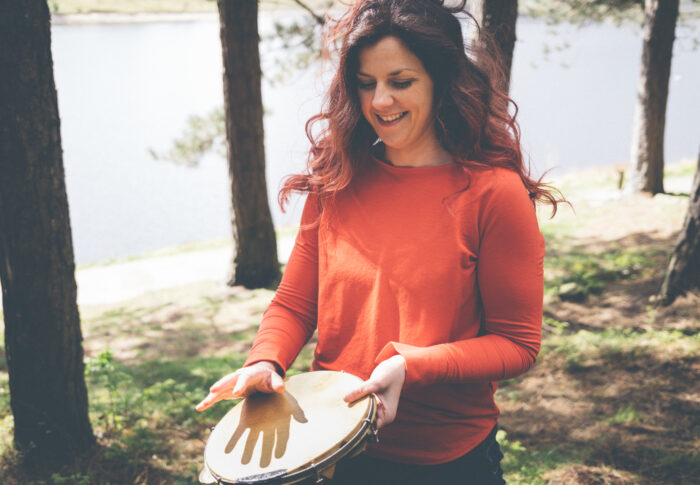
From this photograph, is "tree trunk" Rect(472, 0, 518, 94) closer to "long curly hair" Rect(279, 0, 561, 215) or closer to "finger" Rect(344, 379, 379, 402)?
"long curly hair" Rect(279, 0, 561, 215)

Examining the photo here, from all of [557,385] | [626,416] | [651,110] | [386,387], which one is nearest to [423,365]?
[386,387]

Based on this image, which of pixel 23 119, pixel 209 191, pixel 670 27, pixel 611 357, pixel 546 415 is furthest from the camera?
pixel 209 191

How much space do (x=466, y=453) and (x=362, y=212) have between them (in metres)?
0.70

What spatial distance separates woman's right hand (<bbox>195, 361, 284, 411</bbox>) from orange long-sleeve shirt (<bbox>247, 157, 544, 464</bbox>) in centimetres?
4

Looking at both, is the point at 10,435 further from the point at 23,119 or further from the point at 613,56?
the point at 613,56

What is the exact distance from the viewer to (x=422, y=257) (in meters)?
1.44

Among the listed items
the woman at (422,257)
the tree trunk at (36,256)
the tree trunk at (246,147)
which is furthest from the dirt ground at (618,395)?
the tree trunk at (246,147)

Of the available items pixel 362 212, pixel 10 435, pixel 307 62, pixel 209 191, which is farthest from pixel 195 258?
pixel 209 191

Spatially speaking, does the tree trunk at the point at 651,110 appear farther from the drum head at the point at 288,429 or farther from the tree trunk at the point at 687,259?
the drum head at the point at 288,429

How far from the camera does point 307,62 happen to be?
1046 centimetres

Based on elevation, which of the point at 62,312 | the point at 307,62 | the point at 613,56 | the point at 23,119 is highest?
the point at 613,56

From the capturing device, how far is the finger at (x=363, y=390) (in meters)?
1.33

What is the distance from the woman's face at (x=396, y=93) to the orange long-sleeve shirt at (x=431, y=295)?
0.35 feet

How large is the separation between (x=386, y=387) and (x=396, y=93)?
757 mm
